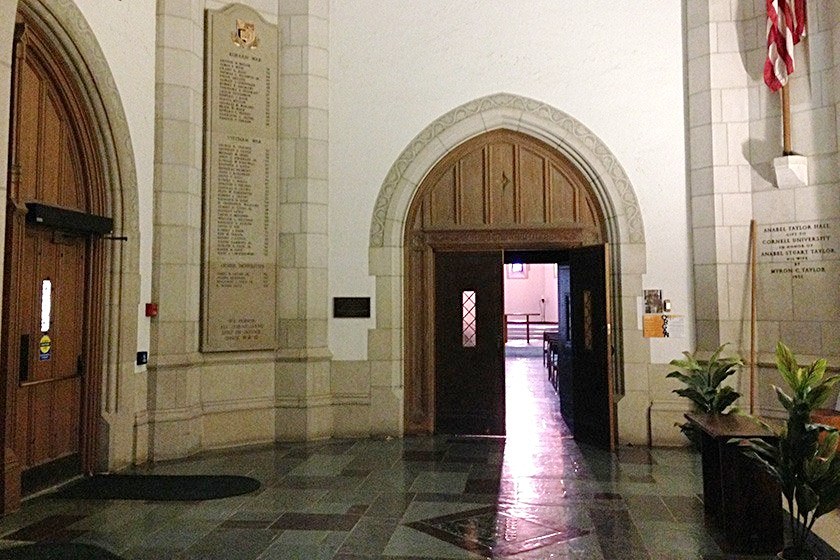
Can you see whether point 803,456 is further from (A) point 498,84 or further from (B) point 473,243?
(A) point 498,84


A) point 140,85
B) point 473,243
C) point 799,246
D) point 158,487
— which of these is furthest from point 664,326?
point 140,85

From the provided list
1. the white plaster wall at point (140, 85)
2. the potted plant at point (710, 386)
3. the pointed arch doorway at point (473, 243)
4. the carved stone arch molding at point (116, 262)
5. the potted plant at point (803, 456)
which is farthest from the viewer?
the pointed arch doorway at point (473, 243)

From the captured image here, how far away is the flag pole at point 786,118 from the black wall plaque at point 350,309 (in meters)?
4.79

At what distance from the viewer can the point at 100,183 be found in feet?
19.3

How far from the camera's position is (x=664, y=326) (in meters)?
6.95

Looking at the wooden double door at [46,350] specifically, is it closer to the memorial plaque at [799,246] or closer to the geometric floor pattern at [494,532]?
the geometric floor pattern at [494,532]

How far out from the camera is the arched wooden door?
4812 millimetres

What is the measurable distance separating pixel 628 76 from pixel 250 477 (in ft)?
19.5

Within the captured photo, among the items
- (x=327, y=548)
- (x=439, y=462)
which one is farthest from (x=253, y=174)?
(x=327, y=548)

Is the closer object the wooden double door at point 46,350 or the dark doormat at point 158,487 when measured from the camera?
the wooden double door at point 46,350

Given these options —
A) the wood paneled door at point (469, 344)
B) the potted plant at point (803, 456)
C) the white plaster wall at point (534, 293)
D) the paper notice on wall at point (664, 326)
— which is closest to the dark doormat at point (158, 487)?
the wood paneled door at point (469, 344)

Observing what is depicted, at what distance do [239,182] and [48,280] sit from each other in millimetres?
2260

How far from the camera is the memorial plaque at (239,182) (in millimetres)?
6715

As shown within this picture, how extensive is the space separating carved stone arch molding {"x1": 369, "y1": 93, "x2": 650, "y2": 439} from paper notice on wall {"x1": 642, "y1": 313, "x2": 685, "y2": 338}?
16cm
